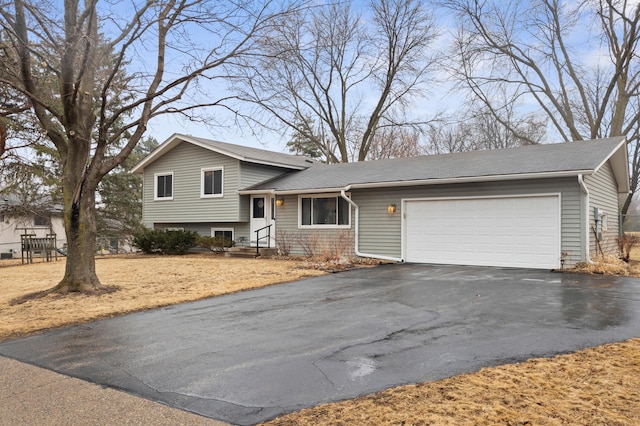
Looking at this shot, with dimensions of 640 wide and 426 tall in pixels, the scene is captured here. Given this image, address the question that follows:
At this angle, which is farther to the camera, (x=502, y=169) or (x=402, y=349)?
(x=502, y=169)

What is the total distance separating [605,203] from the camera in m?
14.4

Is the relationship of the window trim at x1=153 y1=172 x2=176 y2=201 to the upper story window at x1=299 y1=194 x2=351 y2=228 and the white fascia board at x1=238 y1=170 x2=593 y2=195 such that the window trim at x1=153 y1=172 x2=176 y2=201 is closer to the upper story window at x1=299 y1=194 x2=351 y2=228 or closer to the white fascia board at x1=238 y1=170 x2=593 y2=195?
the white fascia board at x1=238 y1=170 x2=593 y2=195

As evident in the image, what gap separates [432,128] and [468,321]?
26573 millimetres

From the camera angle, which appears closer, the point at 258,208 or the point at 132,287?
the point at 132,287

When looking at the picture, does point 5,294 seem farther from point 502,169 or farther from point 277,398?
point 502,169

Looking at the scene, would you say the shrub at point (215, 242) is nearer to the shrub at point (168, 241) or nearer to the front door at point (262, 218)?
the shrub at point (168, 241)

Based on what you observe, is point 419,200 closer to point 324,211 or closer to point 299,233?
point 324,211

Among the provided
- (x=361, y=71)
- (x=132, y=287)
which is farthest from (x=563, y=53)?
(x=132, y=287)

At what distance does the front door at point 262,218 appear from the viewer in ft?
59.0

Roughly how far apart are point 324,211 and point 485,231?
5.81m

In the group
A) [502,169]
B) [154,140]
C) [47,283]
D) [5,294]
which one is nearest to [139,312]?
[5,294]

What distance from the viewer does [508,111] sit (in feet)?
89.9

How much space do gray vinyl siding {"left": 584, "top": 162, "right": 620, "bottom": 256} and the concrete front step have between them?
1034 centimetres

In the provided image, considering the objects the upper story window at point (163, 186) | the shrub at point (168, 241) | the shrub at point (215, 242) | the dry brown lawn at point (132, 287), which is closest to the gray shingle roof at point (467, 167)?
the shrub at point (215, 242)
